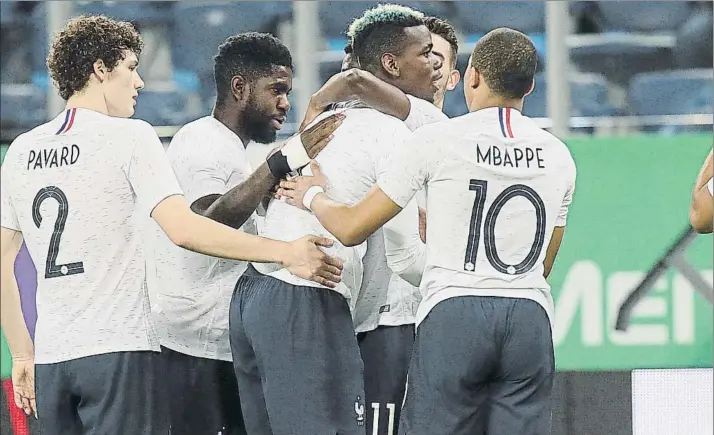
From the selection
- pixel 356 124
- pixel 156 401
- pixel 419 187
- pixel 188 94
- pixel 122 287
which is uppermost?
pixel 188 94

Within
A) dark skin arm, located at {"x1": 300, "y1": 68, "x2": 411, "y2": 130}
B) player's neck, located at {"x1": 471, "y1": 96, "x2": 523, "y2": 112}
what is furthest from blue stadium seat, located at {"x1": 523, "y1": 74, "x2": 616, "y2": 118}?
player's neck, located at {"x1": 471, "y1": 96, "x2": 523, "y2": 112}

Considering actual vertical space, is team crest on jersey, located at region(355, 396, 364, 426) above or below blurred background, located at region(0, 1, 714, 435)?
below

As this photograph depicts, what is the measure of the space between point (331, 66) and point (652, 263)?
2.16 metres

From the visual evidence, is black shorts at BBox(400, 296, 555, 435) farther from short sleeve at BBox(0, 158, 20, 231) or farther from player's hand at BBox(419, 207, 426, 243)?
short sleeve at BBox(0, 158, 20, 231)

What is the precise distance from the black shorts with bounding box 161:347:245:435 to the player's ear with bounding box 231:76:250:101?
2.93 feet

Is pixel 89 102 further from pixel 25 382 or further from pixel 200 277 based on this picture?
pixel 25 382

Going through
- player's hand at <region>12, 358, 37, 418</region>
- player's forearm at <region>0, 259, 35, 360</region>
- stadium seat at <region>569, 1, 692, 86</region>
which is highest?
stadium seat at <region>569, 1, 692, 86</region>

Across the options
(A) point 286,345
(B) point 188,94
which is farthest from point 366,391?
(B) point 188,94

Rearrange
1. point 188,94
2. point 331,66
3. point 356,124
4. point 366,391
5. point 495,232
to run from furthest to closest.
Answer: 1. point 188,94
2. point 331,66
3. point 366,391
4. point 356,124
5. point 495,232

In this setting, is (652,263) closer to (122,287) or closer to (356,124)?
(356,124)

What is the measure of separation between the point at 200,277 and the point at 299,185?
0.66m

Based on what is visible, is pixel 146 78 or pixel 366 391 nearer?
pixel 366 391

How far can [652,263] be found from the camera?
20.9 feet

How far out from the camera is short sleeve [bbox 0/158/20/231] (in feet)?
11.5
